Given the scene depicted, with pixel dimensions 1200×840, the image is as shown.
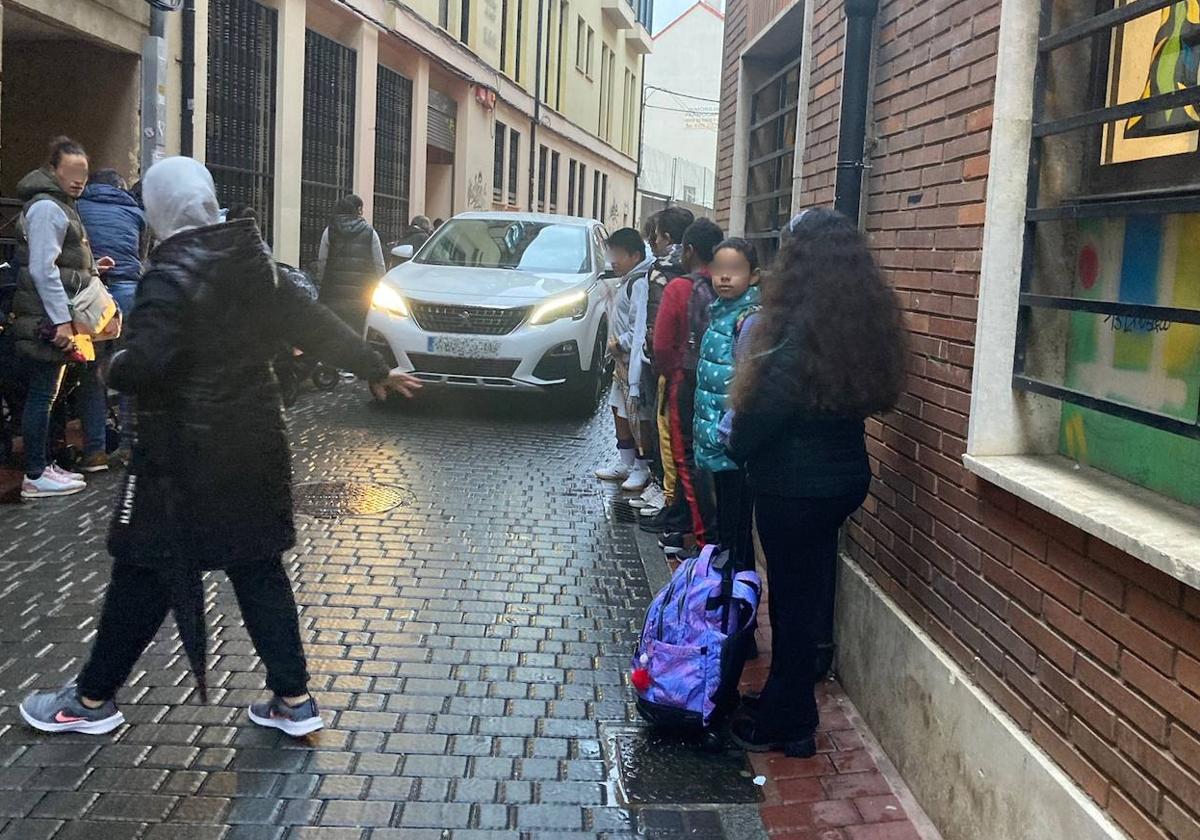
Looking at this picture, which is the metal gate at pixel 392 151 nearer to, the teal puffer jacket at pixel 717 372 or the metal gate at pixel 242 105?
the metal gate at pixel 242 105

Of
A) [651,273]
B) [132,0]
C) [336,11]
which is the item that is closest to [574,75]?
[336,11]

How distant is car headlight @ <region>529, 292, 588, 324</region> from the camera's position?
34.2 ft

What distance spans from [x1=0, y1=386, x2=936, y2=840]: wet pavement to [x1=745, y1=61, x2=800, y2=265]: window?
216 centimetres

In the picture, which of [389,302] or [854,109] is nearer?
[854,109]

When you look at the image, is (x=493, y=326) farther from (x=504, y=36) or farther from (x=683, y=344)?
(x=504, y=36)

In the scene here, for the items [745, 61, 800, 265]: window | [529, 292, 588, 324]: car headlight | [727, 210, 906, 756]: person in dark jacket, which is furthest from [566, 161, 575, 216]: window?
[727, 210, 906, 756]: person in dark jacket

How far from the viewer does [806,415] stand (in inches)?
153

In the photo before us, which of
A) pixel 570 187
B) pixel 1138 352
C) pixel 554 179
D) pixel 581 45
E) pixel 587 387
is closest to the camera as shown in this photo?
pixel 1138 352

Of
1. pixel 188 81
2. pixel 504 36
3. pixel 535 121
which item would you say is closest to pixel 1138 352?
pixel 188 81

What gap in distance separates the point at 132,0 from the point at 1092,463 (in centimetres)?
1022

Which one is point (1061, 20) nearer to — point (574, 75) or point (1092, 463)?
point (1092, 463)

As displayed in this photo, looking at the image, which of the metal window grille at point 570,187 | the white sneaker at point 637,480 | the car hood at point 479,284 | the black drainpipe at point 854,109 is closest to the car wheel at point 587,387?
the car hood at point 479,284

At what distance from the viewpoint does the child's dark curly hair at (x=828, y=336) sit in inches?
149

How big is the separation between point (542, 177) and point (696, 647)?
28.1 meters
